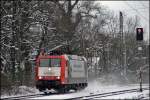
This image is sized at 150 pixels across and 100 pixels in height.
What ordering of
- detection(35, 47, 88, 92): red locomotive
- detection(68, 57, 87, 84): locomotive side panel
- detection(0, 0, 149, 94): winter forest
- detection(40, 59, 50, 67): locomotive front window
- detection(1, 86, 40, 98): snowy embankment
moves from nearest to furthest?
detection(1, 86, 40, 98): snowy embankment, detection(35, 47, 88, 92): red locomotive, detection(40, 59, 50, 67): locomotive front window, detection(68, 57, 87, 84): locomotive side panel, detection(0, 0, 149, 94): winter forest

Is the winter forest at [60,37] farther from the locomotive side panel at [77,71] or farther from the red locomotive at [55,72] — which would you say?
the locomotive side panel at [77,71]

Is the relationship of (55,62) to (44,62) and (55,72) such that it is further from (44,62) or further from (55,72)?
(44,62)

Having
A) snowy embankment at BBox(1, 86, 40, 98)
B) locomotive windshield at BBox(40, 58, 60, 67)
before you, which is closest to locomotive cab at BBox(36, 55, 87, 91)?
locomotive windshield at BBox(40, 58, 60, 67)

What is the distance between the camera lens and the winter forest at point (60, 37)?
3994cm

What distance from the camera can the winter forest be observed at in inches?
1572

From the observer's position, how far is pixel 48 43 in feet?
154

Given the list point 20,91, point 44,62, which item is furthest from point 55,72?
point 20,91

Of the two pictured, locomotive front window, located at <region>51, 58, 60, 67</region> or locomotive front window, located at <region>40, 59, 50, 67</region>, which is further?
locomotive front window, located at <region>40, 59, 50, 67</region>

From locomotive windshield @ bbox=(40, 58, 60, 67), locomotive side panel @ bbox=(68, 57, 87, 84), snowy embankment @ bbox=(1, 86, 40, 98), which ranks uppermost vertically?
locomotive windshield @ bbox=(40, 58, 60, 67)

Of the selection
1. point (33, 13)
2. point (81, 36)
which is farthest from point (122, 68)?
point (33, 13)

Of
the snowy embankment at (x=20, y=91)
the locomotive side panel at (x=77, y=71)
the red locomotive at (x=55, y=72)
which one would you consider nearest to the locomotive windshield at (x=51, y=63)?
the red locomotive at (x=55, y=72)

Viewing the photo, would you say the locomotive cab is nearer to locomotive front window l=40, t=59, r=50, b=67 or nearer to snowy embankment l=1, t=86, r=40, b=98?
locomotive front window l=40, t=59, r=50, b=67

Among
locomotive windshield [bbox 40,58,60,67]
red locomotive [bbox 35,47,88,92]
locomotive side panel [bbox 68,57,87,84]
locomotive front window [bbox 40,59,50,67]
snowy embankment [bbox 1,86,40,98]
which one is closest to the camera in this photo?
snowy embankment [bbox 1,86,40,98]

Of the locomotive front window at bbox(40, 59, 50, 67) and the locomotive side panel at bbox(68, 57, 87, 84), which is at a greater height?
the locomotive front window at bbox(40, 59, 50, 67)
